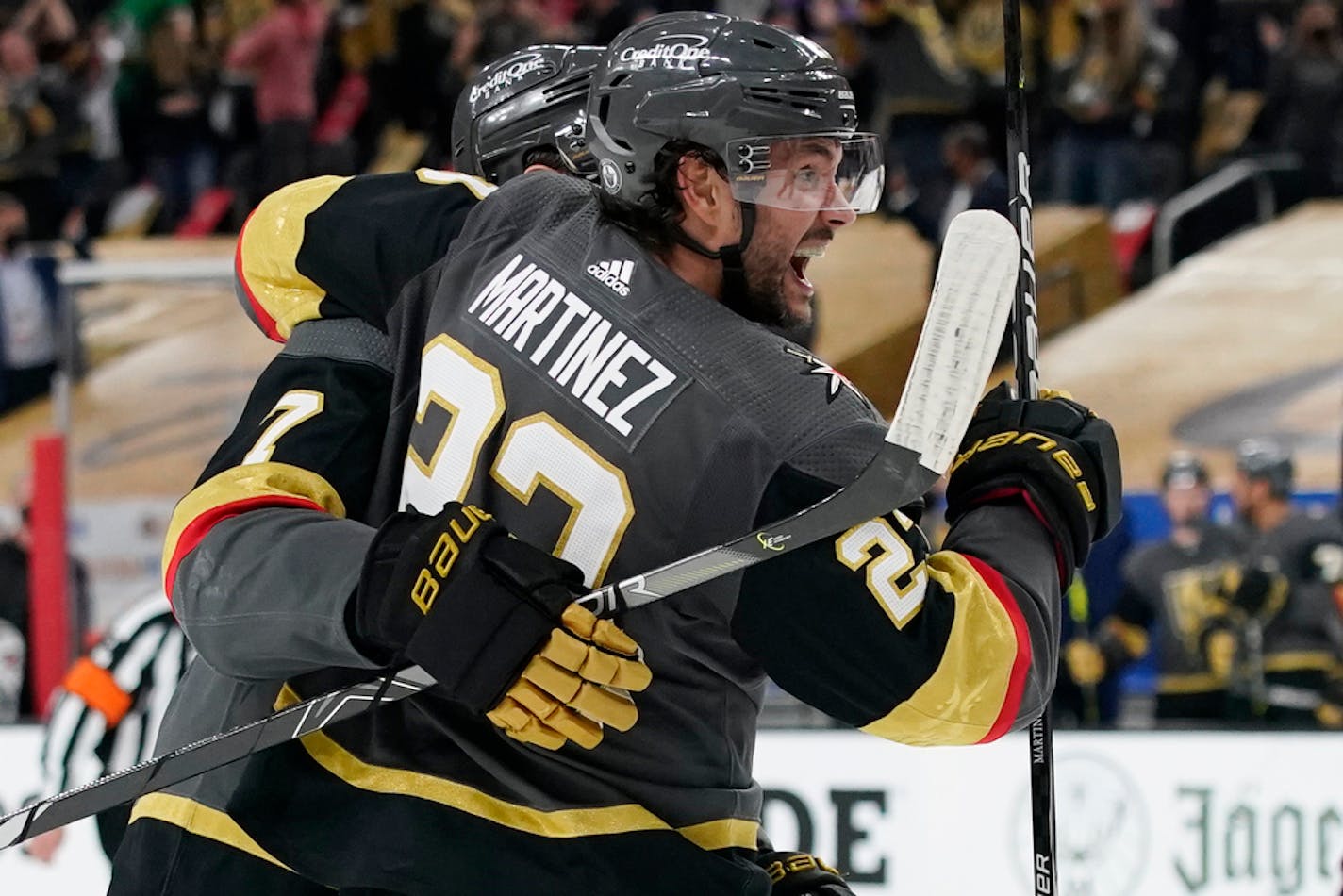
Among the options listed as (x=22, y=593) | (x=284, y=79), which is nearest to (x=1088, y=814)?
(x=22, y=593)

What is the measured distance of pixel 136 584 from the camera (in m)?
5.89

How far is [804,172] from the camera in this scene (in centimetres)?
217

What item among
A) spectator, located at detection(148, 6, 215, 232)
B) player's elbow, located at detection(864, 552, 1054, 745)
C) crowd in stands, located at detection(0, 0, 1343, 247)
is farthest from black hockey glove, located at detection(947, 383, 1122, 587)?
spectator, located at detection(148, 6, 215, 232)

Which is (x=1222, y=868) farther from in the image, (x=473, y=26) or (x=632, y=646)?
(x=473, y=26)

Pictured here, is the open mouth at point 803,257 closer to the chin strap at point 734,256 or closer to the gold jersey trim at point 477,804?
the chin strap at point 734,256

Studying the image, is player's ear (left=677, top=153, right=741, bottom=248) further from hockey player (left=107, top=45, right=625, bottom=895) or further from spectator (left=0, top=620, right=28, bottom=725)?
spectator (left=0, top=620, right=28, bottom=725)

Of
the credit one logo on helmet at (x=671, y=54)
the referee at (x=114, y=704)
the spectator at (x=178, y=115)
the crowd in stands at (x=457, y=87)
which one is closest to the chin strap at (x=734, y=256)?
the credit one logo on helmet at (x=671, y=54)

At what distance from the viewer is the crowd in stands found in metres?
8.34

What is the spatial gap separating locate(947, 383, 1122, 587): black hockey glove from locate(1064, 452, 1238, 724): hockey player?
3979mm

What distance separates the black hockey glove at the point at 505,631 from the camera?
1890mm

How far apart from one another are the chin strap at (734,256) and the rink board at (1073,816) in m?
2.52

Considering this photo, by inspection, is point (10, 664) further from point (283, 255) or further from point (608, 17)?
point (283, 255)

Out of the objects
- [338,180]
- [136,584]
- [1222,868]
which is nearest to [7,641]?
[136,584]

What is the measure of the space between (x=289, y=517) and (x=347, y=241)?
13.9 inches
